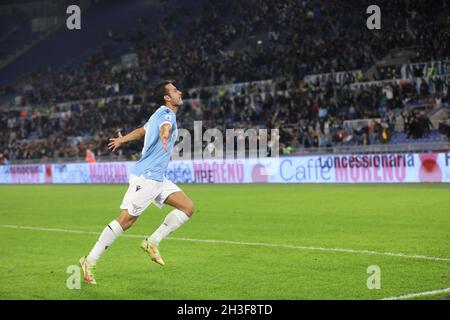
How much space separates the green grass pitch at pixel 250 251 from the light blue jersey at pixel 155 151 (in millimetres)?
1241

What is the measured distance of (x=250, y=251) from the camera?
10391mm

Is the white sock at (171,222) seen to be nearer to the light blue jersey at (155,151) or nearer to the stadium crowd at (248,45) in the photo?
the light blue jersey at (155,151)

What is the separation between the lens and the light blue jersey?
825 centimetres

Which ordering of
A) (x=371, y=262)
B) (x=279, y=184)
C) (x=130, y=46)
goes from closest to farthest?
(x=371, y=262) → (x=279, y=184) → (x=130, y=46)

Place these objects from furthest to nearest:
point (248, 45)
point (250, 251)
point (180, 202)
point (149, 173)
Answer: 1. point (248, 45)
2. point (250, 251)
3. point (180, 202)
4. point (149, 173)

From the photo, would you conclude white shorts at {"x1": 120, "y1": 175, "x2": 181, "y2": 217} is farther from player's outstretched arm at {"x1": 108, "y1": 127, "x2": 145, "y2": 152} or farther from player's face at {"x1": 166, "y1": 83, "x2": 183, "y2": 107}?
player's face at {"x1": 166, "y1": 83, "x2": 183, "y2": 107}

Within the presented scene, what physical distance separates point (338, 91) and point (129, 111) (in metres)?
13.8

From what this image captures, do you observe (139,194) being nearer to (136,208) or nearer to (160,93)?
(136,208)

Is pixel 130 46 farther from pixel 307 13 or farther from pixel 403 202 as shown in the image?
pixel 403 202

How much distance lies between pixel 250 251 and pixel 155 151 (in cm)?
277

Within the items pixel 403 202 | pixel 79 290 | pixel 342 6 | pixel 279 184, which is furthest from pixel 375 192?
pixel 342 6

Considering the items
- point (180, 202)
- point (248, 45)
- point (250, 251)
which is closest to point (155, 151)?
point (180, 202)

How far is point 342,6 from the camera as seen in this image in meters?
38.0

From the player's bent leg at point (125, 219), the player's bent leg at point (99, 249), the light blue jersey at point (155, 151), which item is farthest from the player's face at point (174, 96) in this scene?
the player's bent leg at point (99, 249)
